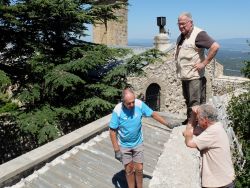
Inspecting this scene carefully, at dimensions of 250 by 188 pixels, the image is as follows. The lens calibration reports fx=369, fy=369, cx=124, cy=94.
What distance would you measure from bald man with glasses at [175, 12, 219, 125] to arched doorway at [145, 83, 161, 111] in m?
10.8

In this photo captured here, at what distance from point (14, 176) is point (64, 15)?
321 inches

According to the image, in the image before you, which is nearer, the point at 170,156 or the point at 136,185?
the point at 136,185

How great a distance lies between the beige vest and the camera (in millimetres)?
5734

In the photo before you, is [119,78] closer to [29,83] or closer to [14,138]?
[29,83]

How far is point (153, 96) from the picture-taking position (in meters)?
17.4

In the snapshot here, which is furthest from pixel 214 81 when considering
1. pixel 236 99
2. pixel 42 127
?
pixel 42 127

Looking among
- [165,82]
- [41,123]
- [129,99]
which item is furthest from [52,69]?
[129,99]

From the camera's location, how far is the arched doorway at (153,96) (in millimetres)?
17109

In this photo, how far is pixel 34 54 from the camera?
38.7 ft

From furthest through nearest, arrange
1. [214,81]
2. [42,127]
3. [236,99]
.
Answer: [214,81], [42,127], [236,99]

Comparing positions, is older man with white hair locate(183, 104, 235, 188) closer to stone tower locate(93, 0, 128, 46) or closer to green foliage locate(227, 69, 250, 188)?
green foliage locate(227, 69, 250, 188)

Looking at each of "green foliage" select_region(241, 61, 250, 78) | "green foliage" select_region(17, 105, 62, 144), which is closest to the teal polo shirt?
"green foliage" select_region(17, 105, 62, 144)

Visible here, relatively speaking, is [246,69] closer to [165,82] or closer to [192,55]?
[192,55]

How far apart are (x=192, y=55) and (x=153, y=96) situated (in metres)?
11.6
